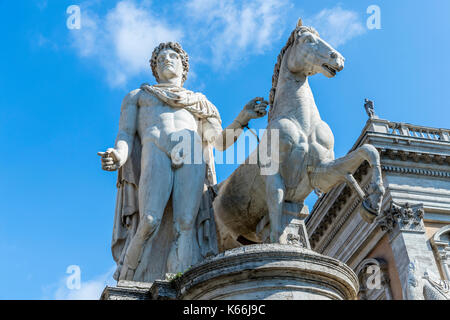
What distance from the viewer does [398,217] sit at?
2212 centimetres

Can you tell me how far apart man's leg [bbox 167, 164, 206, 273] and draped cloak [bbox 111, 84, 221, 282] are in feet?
0.57

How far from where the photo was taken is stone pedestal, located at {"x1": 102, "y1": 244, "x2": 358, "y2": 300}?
5770 mm

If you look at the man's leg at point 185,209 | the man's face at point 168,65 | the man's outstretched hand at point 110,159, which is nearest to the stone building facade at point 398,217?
the man's face at point 168,65

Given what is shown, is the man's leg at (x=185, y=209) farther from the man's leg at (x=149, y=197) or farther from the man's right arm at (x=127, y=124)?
the man's right arm at (x=127, y=124)

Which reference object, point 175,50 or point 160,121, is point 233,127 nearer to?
point 160,121

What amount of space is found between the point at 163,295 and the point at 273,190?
2260 millimetres

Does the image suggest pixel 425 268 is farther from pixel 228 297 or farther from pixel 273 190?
pixel 228 297

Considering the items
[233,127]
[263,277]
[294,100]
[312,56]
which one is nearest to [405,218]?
[312,56]

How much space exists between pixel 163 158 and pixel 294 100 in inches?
80.2

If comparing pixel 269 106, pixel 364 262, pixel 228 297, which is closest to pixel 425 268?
pixel 364 262

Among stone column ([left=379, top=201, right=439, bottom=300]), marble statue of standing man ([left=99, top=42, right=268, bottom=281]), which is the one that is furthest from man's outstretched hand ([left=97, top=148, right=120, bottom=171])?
stone column ([left=379, top=201, right=439, bottom=300])

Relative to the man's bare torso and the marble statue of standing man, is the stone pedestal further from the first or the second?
the man's bare torso

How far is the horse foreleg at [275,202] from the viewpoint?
7.52 meters

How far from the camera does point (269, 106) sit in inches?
361
